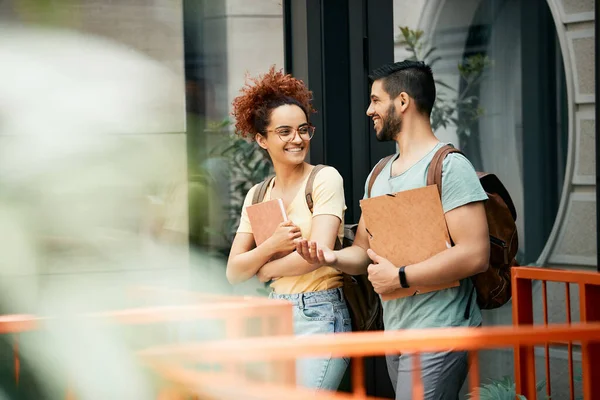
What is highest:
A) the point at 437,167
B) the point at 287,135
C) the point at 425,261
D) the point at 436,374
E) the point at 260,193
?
the point at 287,135

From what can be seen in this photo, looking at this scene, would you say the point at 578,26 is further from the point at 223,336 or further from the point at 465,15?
the point at 223,336

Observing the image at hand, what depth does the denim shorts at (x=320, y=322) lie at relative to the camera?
4102 mm

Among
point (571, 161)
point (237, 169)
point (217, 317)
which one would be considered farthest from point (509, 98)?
point (217, 317)

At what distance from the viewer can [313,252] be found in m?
3.94

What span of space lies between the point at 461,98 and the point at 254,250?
2.87 metres

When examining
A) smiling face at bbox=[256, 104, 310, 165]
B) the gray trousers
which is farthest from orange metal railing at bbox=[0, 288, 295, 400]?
smiling face at bbox=[256, 104, 310, 165]

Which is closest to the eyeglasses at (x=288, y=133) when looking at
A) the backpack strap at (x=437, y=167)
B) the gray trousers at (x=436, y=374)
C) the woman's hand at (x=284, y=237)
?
the woman's hand at (x=284, y=237)

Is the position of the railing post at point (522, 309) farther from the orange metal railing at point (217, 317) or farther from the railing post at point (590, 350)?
the orange metal railing at point (217, 317)

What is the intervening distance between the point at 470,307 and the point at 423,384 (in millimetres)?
383

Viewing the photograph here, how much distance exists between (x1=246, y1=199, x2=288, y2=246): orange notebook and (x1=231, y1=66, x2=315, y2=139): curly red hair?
374 mm

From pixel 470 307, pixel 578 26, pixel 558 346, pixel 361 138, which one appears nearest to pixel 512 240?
pixel 470 307

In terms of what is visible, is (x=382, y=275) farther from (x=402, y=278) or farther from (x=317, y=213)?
(x=317, y=213)

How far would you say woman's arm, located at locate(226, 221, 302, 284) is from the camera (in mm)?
4102

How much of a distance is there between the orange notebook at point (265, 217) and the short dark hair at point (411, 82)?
0.66 meters
